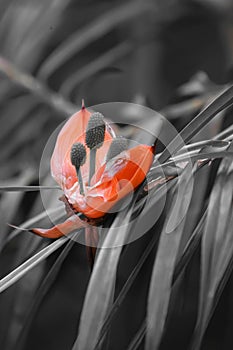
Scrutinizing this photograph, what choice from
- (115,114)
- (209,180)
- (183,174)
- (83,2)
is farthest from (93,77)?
(183,174)

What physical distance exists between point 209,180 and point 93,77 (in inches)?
15.9

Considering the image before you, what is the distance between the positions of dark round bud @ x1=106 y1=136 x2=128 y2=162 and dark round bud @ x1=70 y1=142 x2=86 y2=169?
0.01m

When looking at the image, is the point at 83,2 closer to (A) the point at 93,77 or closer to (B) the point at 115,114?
(A) the point at 93,77

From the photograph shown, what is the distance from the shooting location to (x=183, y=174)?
29 cm

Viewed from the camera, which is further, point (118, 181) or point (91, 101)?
point (91, 101)

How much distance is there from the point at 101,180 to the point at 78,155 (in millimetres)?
20

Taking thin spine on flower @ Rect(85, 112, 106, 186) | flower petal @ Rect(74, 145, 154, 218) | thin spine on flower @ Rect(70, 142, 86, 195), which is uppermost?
thin spine on flower @ Rect(85, 112, 106, 186)

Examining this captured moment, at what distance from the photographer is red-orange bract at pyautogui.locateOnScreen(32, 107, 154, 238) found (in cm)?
27

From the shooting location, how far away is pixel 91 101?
0.87m

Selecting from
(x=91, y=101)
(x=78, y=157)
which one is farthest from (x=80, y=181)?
(x=91, y=101)

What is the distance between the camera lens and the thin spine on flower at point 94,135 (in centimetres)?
29

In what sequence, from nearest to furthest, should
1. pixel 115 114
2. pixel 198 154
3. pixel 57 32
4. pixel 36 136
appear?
pixel 198 154 → pixel 115 114 → pixel 36 136 → pixel 57 32

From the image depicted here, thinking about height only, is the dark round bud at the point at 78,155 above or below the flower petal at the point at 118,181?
above

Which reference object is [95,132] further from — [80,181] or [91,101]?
[91,101]
